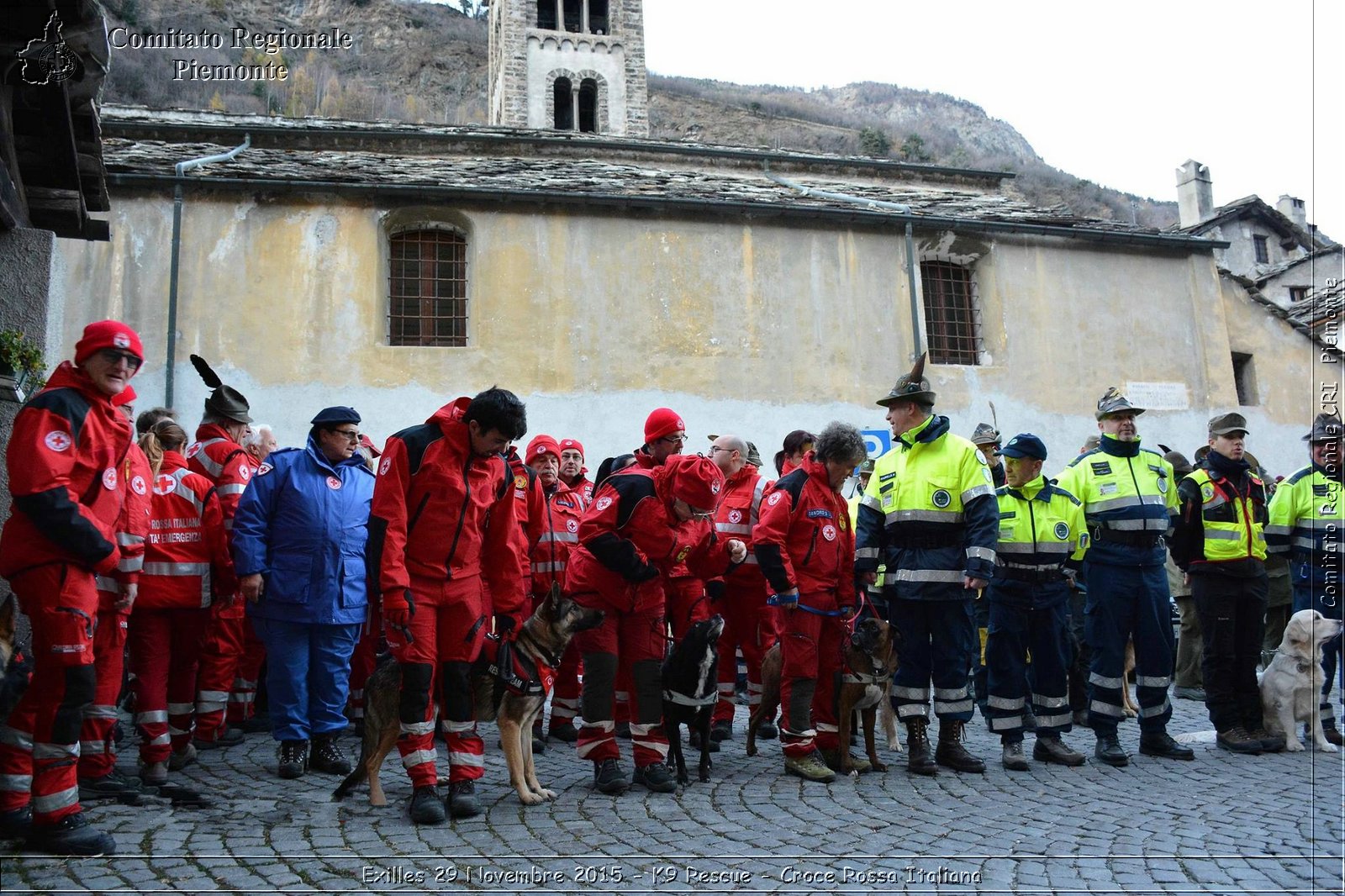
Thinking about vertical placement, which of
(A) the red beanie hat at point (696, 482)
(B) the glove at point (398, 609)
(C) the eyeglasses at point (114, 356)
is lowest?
(B) the glove at point (398, 609)

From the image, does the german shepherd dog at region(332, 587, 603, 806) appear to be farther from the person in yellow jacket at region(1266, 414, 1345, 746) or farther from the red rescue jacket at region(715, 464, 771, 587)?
the person in yellow jacket at region(1266, 414, 1345, 746)

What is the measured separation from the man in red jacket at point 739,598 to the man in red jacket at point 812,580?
936 mm

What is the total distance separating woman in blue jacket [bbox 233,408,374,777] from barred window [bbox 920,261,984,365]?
49.1 feet

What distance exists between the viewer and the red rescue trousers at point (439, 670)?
551 cm

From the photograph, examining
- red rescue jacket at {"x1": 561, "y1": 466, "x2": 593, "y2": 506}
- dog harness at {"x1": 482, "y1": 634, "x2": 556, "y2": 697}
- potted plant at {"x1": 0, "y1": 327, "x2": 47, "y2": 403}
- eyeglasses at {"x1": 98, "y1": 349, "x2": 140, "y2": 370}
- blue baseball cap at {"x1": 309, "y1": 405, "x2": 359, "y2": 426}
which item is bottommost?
dog harness at {"x1": 482, "y1": 634, "x2": 556, "y2": 697}

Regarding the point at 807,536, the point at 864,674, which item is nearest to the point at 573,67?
the point at 807,536

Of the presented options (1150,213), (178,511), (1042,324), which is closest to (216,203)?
(178,511)

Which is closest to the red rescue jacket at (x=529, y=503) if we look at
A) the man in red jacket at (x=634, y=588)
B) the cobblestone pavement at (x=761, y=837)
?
the man in red jacket at (x=634, y=588)

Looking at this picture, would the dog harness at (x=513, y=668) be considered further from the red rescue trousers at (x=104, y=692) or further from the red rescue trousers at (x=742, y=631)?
the red rescue trousers at (x=742, y=631)

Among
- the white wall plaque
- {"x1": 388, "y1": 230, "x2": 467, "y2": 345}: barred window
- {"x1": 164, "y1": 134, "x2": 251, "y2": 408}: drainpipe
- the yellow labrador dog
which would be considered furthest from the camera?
the white wall plaque

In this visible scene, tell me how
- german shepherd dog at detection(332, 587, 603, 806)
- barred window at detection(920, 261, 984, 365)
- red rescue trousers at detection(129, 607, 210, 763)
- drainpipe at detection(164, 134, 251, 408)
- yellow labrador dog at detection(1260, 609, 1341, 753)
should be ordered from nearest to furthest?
german shepherd dog at detection(332, 587, 603, 806)
red rescue trousers at detection(129, 607, 210, 763)
yellow labrador dog at detection(1260, 609, 1341, 753)
drainpipe at detection(164, 134, 251, 408)
barred window at detection(920, 261, 984, 365)

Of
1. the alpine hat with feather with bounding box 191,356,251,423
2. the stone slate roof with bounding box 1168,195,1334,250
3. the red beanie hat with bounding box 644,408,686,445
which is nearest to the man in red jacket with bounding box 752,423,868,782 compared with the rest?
the red beanie hat with bounding box 644,408,686,445

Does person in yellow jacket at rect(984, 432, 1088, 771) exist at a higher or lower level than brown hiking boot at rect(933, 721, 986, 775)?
higher

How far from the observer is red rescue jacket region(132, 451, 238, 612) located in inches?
251
